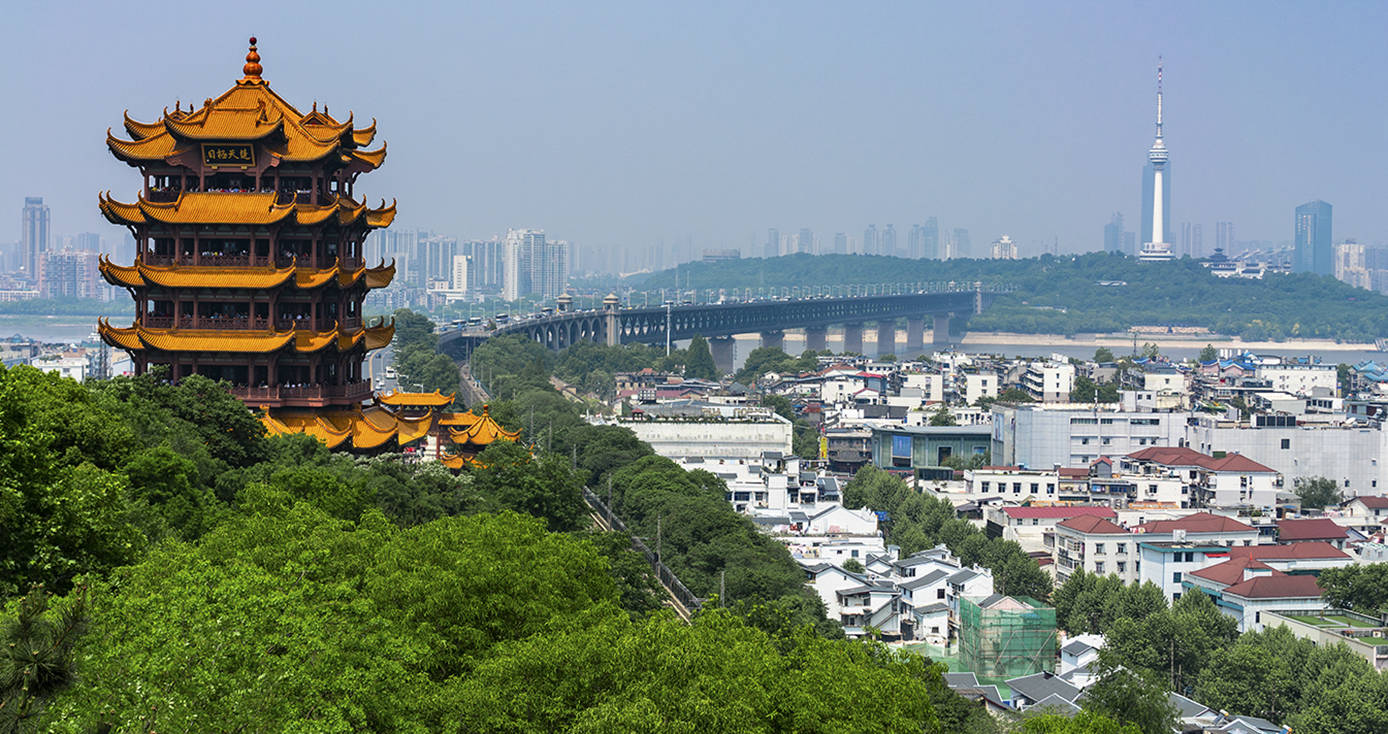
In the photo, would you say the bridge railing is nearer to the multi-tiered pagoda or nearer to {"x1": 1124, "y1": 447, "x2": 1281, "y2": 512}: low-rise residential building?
the multi-tiered pagoda

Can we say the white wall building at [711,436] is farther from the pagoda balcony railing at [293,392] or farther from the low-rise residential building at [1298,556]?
the pagoda balcony railing at [293,392]

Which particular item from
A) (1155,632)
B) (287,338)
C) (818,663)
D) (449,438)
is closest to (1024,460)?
(1155,632)

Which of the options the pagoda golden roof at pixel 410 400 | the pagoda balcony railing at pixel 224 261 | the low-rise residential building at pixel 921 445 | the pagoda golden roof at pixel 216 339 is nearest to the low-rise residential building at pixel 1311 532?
the low-rise residential building at pixel 921 445

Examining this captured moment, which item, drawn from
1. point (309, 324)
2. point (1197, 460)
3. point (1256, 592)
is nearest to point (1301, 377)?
point (1197, 460)

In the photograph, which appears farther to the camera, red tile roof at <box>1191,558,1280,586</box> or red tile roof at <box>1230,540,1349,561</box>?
red tile roof at <box>1230,540,1349,561</box>

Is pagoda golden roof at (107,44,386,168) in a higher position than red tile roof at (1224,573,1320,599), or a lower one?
higher

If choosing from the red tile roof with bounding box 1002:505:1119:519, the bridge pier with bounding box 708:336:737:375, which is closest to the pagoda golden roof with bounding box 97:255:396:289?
the red tile roof with bounding box 1002:505:1119:519

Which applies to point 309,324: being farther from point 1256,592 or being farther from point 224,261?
point 1256,592
